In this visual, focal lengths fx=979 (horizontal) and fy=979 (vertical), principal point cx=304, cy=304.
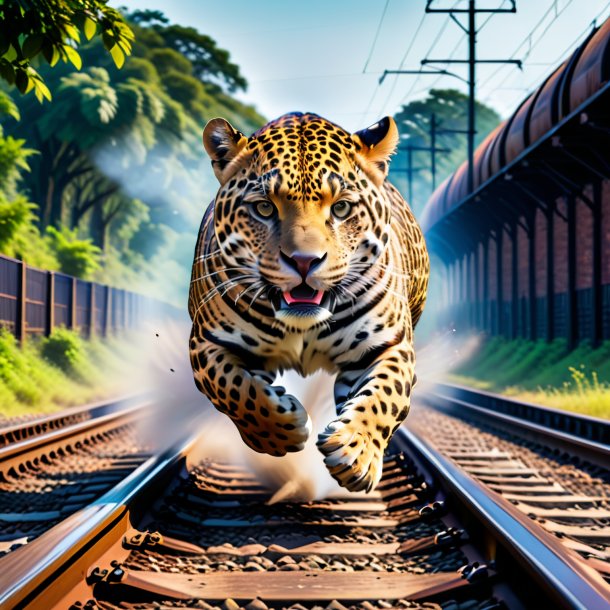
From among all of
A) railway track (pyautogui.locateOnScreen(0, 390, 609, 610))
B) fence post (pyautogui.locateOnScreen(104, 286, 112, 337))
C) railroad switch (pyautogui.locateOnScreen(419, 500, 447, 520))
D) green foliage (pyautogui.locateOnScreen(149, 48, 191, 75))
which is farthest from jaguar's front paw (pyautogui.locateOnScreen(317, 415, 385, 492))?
green foliage (pyautogui.locateOnScreen(149, 48, 191, 75))

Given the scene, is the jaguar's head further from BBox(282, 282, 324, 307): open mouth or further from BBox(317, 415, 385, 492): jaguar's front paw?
BBox(317, 415, 385, 492): jaguar's front paw

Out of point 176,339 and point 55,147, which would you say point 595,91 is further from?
point 55,147

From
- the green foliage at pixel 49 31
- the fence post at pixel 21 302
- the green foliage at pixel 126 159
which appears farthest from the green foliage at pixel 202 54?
the green foliage at pixel 49 31

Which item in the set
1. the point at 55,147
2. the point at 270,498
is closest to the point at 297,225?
the point at 270,498

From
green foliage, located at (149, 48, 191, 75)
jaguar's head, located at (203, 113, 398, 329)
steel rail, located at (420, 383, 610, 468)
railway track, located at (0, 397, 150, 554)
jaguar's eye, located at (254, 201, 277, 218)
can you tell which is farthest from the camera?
green foliage, located at (149, 48, 191, 75)

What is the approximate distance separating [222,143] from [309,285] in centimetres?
77

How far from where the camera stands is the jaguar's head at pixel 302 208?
12.1 ft

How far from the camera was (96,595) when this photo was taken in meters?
3.96

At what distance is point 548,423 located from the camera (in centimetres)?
1272

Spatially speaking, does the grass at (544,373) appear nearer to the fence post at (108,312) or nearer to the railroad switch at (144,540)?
the railroad switch at (144,540)

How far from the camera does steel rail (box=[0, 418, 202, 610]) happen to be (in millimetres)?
3527

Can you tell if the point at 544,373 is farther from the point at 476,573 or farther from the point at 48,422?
the point at 476,573

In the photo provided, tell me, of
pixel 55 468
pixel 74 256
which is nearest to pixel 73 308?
pixel 74 256

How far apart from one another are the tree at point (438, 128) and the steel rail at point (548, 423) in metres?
63.3
